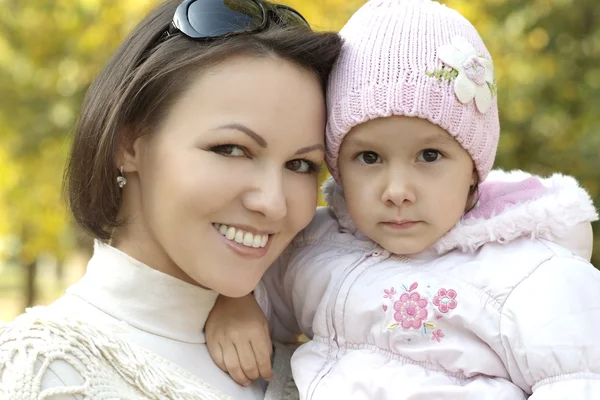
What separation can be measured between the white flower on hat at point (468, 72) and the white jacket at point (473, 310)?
0.29 meters

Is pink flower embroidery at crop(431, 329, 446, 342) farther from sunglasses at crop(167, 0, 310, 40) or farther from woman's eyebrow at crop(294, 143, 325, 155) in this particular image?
sunglasses at crop(167, 0, 310, 40)

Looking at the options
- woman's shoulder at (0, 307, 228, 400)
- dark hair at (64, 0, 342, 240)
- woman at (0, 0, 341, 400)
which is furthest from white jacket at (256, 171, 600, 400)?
dark hair at (64, 0, 342, 240)

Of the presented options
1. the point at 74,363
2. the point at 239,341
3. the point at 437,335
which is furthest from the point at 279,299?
the point at 74,363

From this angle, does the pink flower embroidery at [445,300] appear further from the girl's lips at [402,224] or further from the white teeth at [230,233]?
the white teeth at [230,233]

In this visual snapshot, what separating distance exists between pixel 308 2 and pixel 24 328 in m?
3.10

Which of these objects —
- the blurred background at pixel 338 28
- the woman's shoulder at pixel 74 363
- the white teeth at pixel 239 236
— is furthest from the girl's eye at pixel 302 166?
→ the blurred background at pixel 338 28

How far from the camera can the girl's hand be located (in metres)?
2.04

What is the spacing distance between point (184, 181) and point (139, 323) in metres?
0.40

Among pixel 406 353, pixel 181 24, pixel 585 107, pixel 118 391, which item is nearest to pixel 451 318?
pixel 406 353

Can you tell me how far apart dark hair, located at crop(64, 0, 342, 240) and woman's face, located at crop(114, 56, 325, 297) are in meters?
0.04

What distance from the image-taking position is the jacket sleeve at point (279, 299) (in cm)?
235

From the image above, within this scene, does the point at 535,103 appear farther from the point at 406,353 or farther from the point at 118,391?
the point at 118,391

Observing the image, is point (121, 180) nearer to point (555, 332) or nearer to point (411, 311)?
point (411, 311)

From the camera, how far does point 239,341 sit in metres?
2.08
